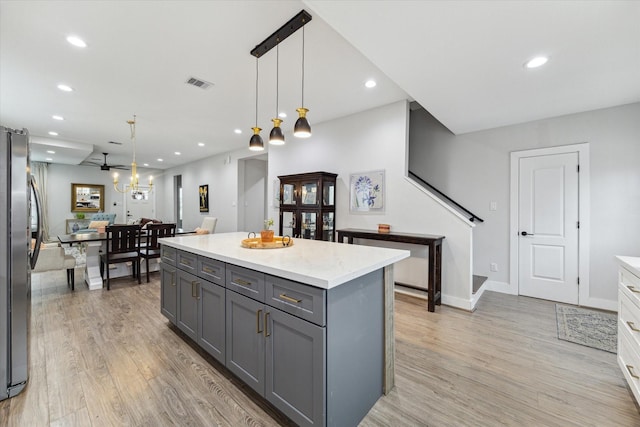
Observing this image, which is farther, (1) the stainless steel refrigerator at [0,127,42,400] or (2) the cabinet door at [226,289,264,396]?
(1) the stainless steel refrigerator at [0,127,42,400]

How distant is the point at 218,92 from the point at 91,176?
8876 mm

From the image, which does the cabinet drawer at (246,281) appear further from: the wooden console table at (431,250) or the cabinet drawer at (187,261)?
the wooden console table at (431,250)

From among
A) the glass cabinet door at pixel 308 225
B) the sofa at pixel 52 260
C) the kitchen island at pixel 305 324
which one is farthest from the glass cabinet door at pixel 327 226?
the sofa at pixel 52 260

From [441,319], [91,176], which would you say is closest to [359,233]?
[441,319]

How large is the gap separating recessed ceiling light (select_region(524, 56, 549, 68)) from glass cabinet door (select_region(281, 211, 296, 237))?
348 cm

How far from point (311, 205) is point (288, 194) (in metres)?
0.60

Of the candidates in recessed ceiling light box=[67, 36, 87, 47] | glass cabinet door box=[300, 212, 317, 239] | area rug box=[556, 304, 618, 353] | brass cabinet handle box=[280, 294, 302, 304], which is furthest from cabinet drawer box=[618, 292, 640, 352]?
recessed ceiling light box=[67, 36, 87, 47]

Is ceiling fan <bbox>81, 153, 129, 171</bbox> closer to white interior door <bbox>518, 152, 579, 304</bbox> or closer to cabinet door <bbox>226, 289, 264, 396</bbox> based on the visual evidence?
cabinet door <bbox>226, 289, 264, 396</bbox>

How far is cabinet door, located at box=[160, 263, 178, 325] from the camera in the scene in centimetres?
248

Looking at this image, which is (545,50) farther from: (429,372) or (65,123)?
(65,123)

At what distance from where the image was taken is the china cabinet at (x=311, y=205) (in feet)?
14.0

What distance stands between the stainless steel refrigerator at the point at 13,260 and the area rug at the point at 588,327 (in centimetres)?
441

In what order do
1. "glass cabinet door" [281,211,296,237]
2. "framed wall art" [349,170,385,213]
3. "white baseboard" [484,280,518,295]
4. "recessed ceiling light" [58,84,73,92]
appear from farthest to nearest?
1. "glass cabinet door" [281,211,296,237]
2. "framed wall art" [349,170,385,213]
3. "white baseboard" [484,280,518,295]
4. "recessed ceiling light" [58,84,73,92]

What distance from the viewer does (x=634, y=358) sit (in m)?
1.62
